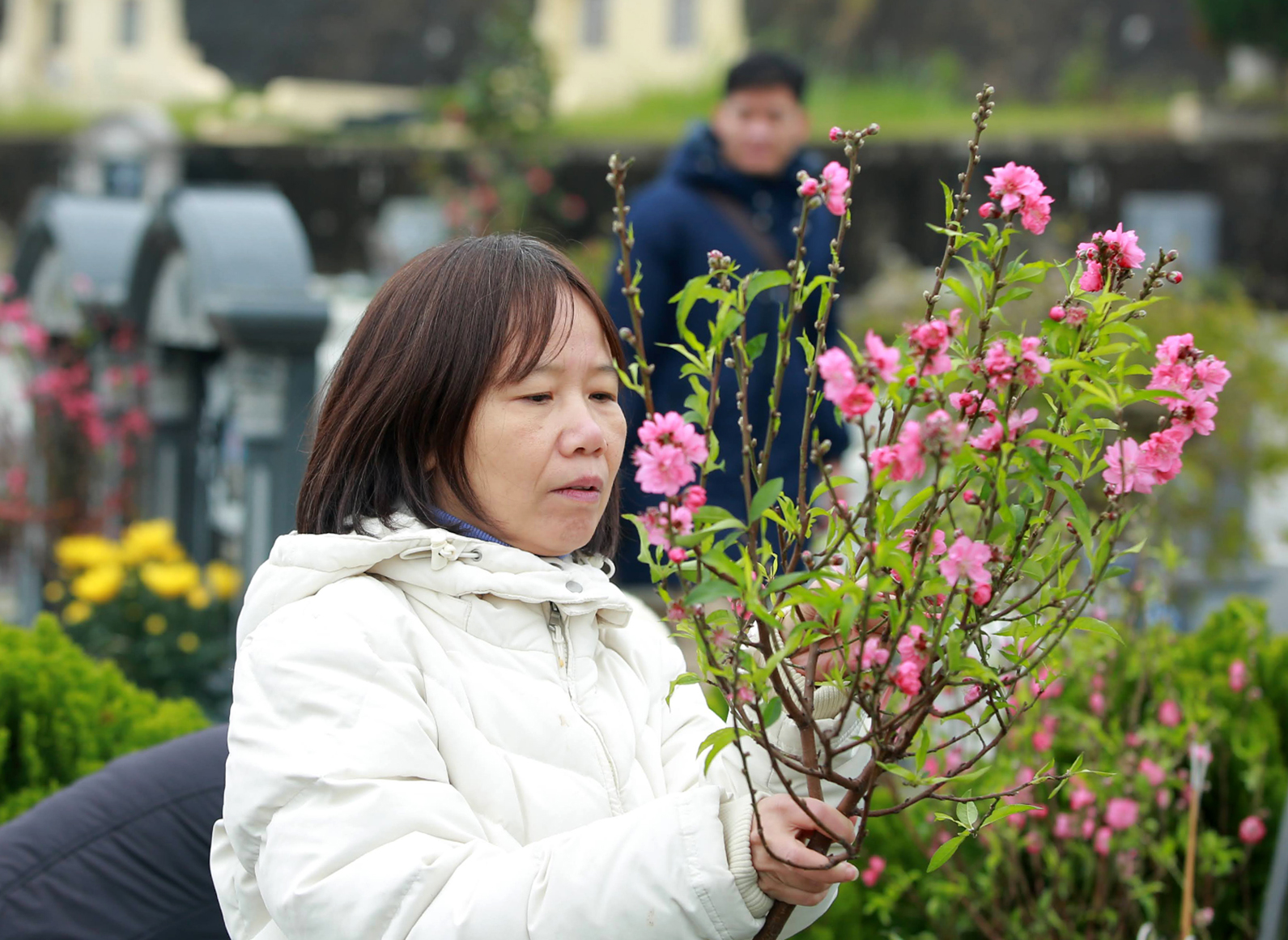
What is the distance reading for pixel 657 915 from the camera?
1.19 metres

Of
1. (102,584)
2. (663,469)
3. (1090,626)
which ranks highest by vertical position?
(663,469)

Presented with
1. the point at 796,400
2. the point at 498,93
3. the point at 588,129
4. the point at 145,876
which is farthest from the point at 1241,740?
the point at 588,129

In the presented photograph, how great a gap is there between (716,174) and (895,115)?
55.3 feet

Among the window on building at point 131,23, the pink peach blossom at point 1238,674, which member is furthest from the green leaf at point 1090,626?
the window on building at point 131,23

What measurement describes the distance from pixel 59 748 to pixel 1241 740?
192cm

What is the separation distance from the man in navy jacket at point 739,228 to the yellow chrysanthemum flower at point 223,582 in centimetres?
161

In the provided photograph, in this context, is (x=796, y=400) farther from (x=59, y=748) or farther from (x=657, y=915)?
(x=657, y=915)

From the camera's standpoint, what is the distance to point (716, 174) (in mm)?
3605

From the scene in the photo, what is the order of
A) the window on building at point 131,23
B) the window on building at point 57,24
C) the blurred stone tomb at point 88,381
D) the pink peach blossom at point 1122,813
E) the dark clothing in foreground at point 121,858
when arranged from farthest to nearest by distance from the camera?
the window on building at point 57,24 < the window on building at point 131,23 < the blurred stone tomb at point 88,381 < the pink peach blossom at point 1122,813 < the dark clothing in foreground at point 121,858

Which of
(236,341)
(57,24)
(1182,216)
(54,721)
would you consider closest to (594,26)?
(57,24)

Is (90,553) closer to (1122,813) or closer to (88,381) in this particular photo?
(88,381)

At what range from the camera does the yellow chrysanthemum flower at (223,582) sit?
470 centimetres

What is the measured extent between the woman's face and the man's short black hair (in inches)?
90.2

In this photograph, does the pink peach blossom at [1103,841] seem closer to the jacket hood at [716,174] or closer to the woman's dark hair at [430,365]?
the woman's dark hair at [430,365]
